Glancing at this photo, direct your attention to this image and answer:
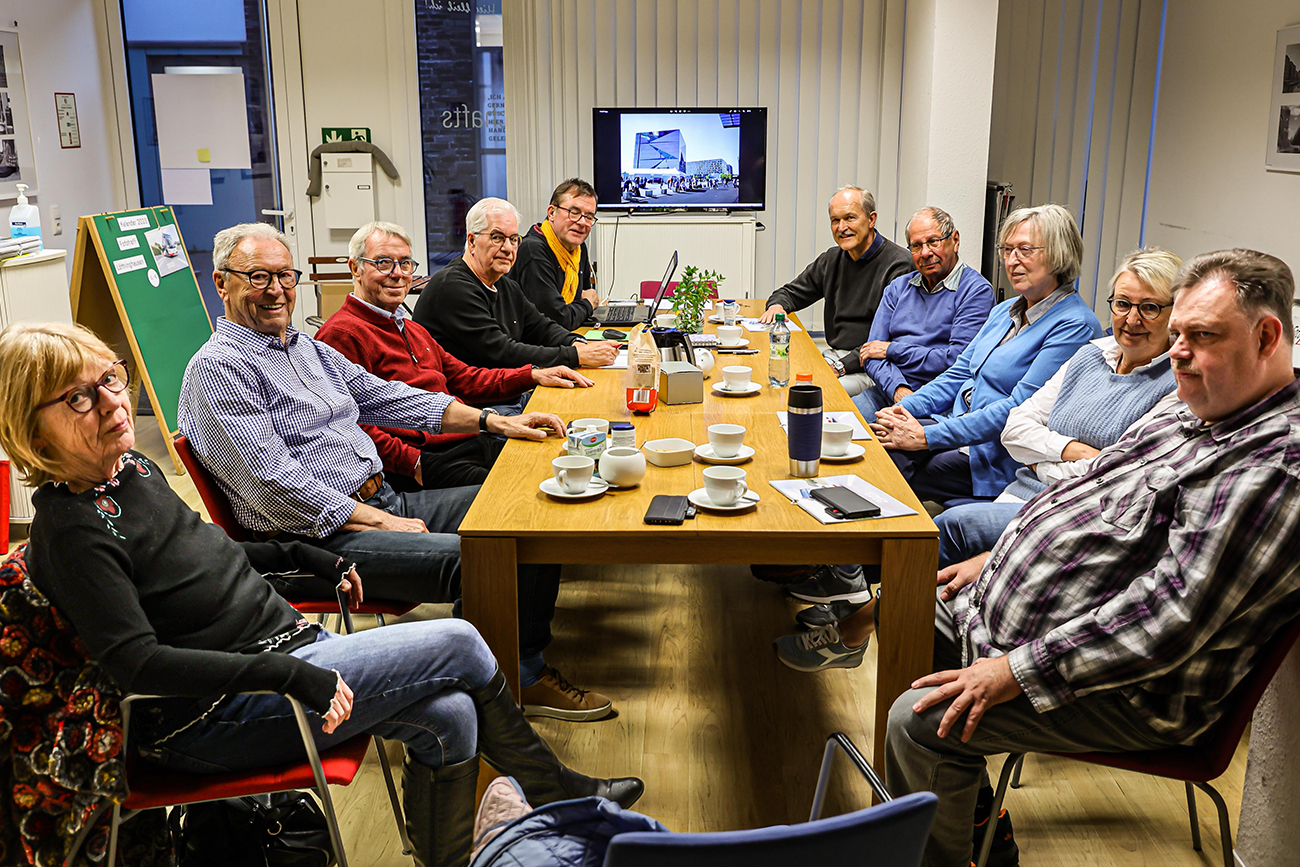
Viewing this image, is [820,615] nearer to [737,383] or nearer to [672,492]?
[737,383]

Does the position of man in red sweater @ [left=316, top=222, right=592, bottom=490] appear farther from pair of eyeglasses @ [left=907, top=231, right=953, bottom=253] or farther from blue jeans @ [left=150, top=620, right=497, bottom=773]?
pair of eyeglasses @ [left=907, top=231, right=953, bottom=253]

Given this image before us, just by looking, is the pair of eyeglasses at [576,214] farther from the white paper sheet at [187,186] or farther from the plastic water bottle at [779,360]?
the white paper sheet at [187,186]

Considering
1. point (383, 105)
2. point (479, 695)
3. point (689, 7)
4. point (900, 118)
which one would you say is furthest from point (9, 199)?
point (900, 118)

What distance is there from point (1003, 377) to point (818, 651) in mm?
1000

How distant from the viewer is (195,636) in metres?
1.64

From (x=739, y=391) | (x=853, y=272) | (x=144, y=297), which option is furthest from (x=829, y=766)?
(x=144, y=297)

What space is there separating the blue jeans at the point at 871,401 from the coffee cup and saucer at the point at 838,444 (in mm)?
1433

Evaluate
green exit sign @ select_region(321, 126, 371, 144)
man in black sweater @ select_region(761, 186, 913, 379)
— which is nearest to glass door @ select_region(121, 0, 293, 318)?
green exit sign @ select_region(321, 126, 371, 144)

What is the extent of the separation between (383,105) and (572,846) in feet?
20.1

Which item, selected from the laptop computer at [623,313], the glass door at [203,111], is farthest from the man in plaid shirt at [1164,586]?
the glass door at [203,111]

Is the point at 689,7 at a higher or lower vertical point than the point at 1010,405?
higher

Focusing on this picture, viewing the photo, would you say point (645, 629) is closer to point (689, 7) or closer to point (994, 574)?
point (994, 574)

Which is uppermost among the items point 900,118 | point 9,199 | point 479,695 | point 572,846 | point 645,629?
point 900,118

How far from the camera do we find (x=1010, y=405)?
291cm
